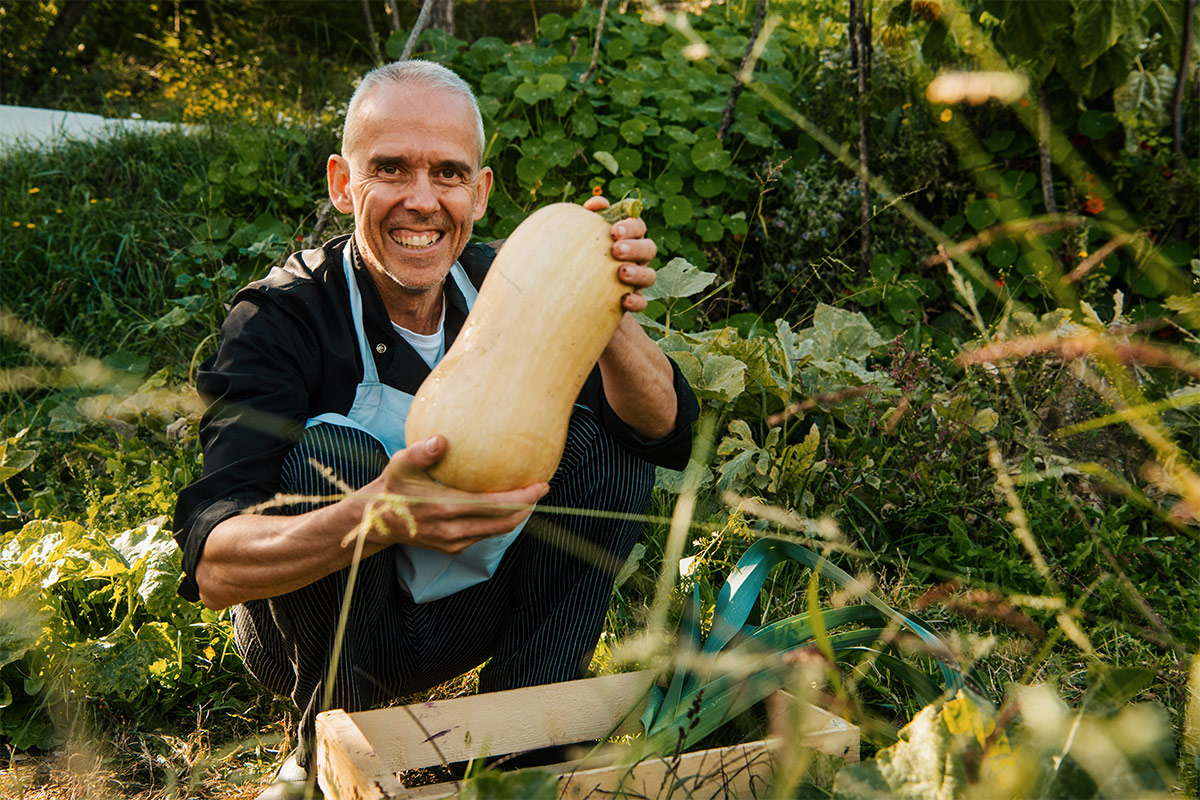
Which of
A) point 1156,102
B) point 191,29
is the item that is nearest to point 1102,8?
point 1156,102

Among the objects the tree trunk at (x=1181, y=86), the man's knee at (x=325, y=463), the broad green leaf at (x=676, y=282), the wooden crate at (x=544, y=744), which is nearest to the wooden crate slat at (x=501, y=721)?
the wooden crate at (x=544, y=744)

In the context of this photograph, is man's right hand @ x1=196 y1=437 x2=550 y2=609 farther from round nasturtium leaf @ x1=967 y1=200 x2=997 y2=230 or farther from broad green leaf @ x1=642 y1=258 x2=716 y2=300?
round nasturtium leaf @ x1=967 y1=200 x2=997 y2=230

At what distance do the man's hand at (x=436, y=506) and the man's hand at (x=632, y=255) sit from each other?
13.0 inches

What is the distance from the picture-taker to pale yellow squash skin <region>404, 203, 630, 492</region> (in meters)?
1.29

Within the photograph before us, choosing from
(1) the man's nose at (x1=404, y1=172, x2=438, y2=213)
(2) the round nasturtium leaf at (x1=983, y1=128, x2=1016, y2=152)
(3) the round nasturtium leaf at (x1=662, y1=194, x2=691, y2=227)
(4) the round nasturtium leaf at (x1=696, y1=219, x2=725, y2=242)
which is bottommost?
(1) the man's nose at (x1=404, y1=172, x2=438, y2=213)

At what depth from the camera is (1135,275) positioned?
11.7 feet

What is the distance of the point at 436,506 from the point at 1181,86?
336 cm

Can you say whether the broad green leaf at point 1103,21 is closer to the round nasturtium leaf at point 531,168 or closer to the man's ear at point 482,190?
the round nasturtium leaf at point 531,168

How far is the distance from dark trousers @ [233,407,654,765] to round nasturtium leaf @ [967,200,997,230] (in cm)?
248

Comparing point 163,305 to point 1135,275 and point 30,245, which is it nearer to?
point 30,245

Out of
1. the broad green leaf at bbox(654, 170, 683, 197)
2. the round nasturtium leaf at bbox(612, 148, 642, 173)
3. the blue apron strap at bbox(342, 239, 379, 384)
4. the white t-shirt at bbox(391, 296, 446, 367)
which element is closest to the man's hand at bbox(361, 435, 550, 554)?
the blue apron strap at bbox(342, 239, 379, 384)

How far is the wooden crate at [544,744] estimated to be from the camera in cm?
123

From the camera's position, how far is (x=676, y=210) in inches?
145

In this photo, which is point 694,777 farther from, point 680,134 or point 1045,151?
point 1045,151
